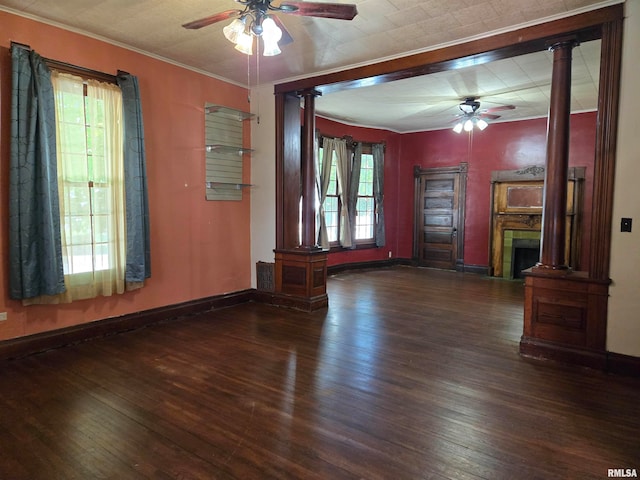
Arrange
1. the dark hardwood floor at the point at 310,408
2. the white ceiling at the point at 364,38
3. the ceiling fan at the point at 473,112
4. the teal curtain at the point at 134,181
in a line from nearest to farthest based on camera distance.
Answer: the dark hardwood floor at the point at 310,408 < the white ceiling at the point at 364,38 < the teal curtain at the point at 134,181 < the ceiling fan at the point at 473,112

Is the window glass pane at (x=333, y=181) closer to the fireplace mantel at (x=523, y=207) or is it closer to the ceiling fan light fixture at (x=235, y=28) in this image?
the fireplace mantel at (x=523, y=207)

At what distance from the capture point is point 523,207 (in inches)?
285

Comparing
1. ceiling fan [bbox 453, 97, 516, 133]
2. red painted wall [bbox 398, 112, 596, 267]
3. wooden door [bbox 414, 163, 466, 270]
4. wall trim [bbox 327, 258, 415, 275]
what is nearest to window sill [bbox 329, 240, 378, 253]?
wall trim [bbox 327, 258, 415, 275]

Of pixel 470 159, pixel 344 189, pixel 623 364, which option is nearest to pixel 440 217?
pixel 470 159

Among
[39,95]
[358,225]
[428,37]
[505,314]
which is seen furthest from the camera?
[358,225]

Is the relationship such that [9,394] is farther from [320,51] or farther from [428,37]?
[428,37]

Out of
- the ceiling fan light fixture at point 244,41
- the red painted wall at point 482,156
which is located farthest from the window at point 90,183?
the red painted wall at point 482,156

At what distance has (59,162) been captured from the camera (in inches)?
139

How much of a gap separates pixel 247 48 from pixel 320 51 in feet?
4.56

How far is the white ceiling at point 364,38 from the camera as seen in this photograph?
3230 mm

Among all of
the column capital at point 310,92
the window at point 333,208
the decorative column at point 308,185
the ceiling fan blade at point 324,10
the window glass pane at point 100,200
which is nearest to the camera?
the ceiling fan blade at point 324,10

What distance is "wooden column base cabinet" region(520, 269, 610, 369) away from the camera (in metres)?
3.24

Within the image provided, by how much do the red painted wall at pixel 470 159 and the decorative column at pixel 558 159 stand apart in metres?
3.91

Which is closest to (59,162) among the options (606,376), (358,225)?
(606,376)
